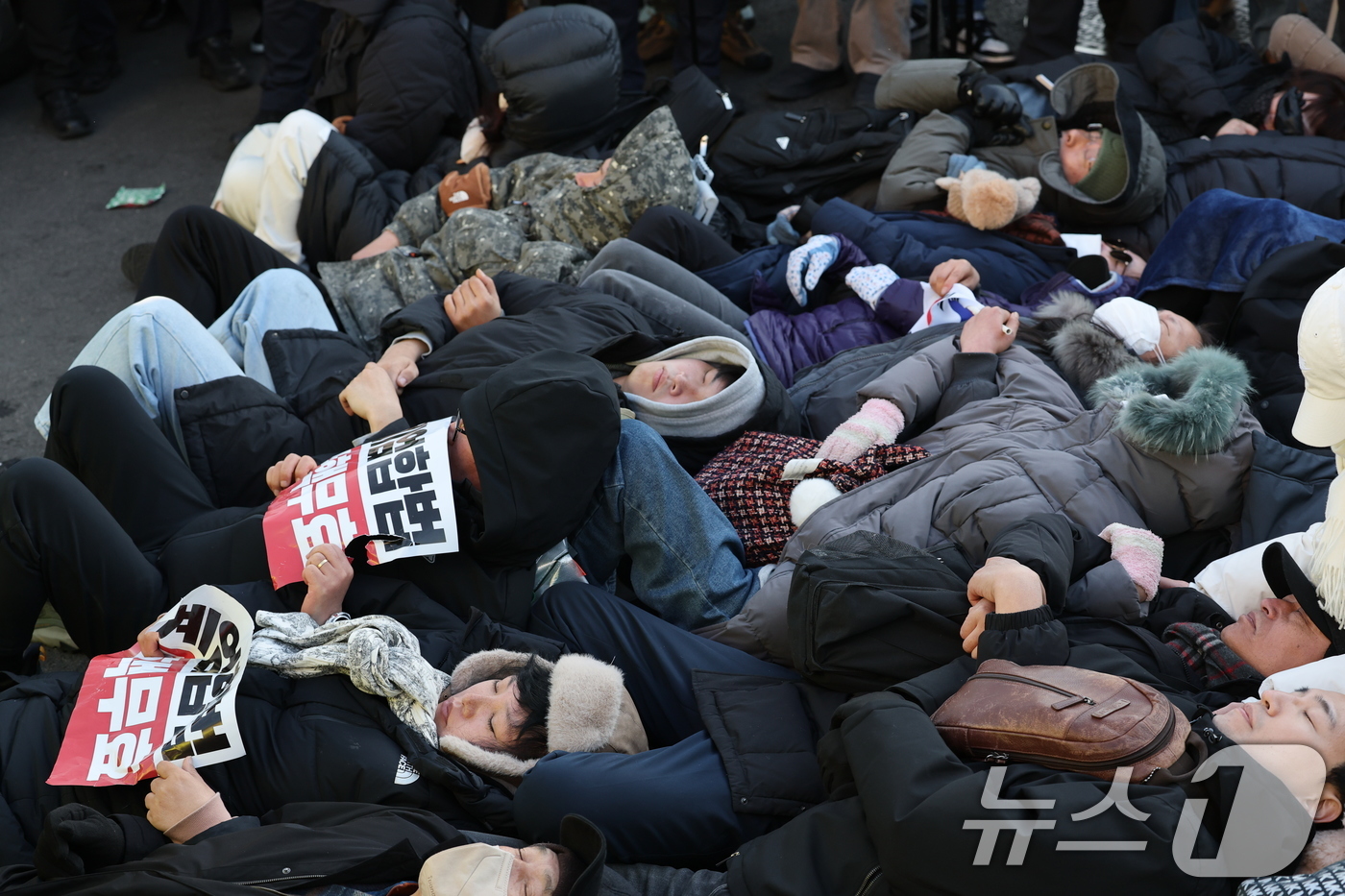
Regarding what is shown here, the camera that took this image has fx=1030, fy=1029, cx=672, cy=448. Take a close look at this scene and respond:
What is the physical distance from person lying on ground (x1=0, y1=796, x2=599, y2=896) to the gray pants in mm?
1708

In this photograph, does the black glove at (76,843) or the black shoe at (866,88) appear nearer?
the black glove at (76,843)

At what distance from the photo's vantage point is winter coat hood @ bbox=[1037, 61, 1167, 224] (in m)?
3.46

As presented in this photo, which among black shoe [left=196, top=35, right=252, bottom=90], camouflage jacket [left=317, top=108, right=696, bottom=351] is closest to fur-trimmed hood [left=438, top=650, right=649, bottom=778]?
camouflage jacket [left=317, top=108, right=696, bottom=351]

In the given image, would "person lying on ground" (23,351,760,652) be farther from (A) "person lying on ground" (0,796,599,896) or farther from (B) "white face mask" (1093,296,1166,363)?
(B) "white face mask" (1093,296,1166,363)

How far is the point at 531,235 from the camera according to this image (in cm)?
362

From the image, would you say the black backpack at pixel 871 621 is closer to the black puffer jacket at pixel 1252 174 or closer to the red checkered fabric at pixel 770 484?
the red checkered fabric at pixel 770 484

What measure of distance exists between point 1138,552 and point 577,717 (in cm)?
121

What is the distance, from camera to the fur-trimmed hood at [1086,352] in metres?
2.75

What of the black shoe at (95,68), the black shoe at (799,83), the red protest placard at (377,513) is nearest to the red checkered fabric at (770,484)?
the red protest placard at (377,513)

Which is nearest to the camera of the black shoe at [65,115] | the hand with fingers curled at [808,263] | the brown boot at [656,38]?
the hand with fingers curled at [808,263]

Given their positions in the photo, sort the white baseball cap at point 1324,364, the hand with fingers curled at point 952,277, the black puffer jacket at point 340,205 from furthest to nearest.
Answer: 1. the black puffer jacket at point 340,205
2. the hand with fingers curled at point 952,277
3. the white baseball cap at point 1324,364

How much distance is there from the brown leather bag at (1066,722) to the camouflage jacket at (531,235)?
7.04 ft

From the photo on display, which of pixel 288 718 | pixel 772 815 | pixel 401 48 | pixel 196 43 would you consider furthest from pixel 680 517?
pixel 196 43

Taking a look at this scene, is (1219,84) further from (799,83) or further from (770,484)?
(770,484)
